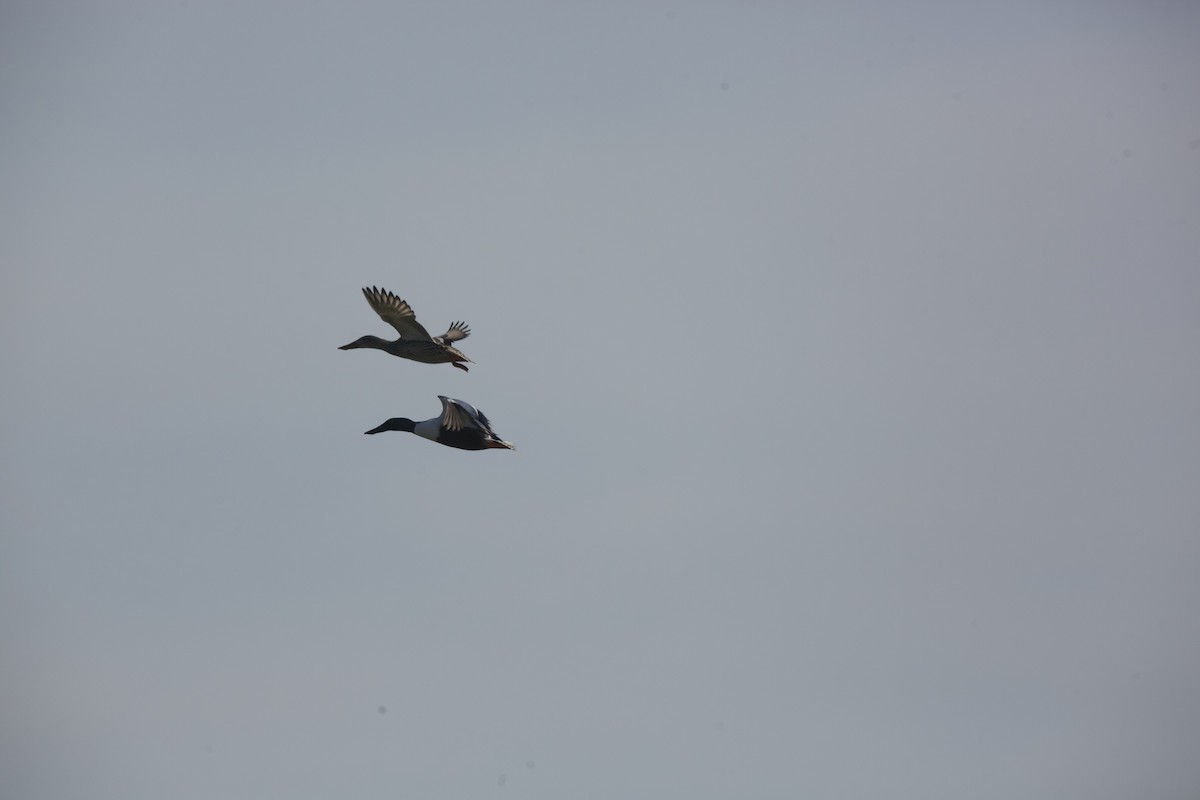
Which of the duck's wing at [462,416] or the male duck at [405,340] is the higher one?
the male duck at [405,340]

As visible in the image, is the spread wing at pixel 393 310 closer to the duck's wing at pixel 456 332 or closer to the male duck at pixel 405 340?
the male duck at pixel 405 340

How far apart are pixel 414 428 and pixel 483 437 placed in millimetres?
2400

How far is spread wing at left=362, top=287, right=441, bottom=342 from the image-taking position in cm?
4272

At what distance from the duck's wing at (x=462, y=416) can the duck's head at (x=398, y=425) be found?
75.9 inches

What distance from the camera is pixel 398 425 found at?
43281mm

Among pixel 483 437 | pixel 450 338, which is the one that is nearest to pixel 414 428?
pixel 483 437

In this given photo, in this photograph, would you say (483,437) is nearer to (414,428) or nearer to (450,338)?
(414,428)

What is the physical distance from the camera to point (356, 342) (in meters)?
45.2

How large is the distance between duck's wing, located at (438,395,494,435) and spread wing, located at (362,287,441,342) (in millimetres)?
2581

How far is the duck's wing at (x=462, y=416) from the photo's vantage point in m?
40.8

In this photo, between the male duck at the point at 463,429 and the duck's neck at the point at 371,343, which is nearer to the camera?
the male duck at the point at 463,429

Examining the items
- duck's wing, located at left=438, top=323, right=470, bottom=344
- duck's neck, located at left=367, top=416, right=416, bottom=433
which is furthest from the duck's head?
duck's wing, located at left=438, top=323, right=470, bottom=344

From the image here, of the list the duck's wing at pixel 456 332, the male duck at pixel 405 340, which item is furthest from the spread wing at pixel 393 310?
the duck's wing at pixel 456 332

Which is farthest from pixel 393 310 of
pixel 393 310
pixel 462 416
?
pixel 462 416
